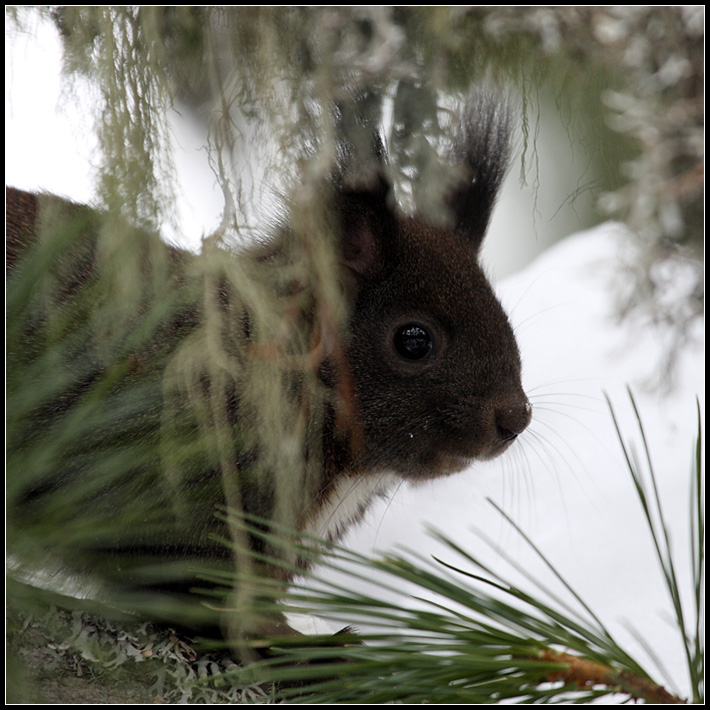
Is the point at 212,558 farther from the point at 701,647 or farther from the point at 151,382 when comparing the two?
the point at 701,647

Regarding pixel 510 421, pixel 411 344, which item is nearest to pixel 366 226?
pixel 411 344

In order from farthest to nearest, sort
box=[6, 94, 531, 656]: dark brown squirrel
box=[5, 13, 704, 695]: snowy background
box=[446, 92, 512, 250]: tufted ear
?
1. box=[5, 13, 704, 695]: snowy background
2. box=[6, 94, 531, 656]: dark brown squirrel
3. box=[446, 92, 512, 250]: tufted ear

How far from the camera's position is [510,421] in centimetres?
103

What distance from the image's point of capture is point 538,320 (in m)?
1.60

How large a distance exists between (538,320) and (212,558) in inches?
39.0

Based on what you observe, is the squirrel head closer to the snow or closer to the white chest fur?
Answer: the white chest fur

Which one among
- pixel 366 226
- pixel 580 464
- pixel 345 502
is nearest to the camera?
pixel 366 226

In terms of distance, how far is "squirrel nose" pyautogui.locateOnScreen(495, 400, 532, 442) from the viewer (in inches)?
40.6

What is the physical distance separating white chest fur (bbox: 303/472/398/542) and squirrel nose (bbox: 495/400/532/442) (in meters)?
0.17

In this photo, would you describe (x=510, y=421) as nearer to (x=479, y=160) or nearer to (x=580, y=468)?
(x=479, y=160)

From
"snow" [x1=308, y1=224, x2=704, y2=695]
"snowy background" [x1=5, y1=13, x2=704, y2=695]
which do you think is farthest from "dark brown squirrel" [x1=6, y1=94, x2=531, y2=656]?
"snow" [x1=308, y1=224, x2=704, y2=695]

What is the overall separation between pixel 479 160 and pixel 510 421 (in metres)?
0.37

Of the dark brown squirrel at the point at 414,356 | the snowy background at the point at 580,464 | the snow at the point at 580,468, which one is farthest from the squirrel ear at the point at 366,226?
the snow at the point at 580,468

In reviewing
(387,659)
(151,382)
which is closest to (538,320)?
(151,382)
